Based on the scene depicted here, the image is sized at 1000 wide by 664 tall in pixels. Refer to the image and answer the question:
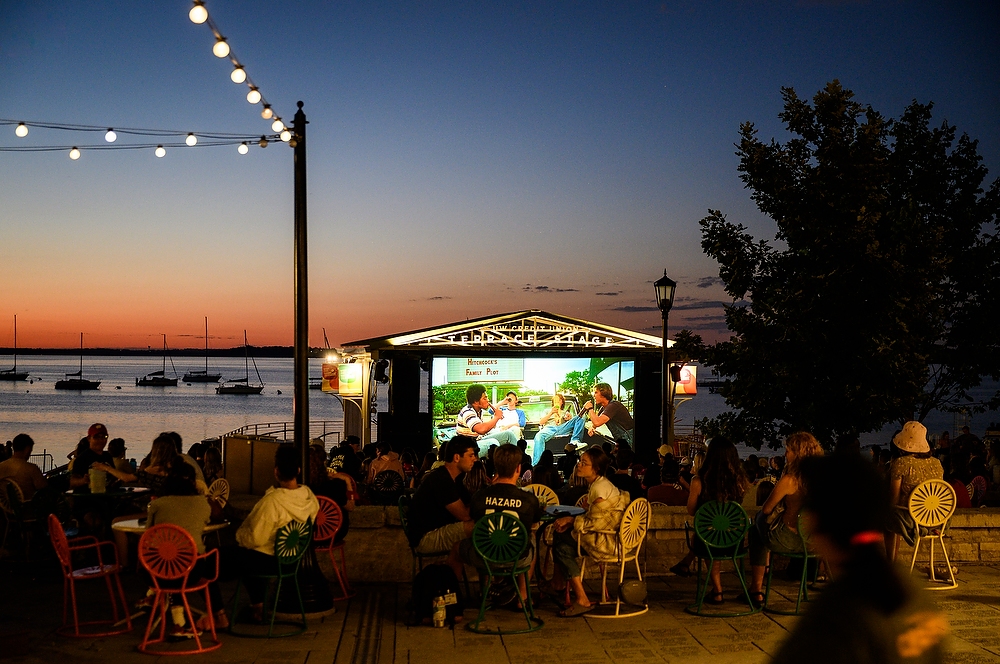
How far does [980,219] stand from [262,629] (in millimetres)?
14245

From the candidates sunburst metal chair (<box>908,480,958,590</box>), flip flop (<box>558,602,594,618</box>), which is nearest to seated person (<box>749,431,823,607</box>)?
sunburst metal chair (<box>908,480,958,590</box>)

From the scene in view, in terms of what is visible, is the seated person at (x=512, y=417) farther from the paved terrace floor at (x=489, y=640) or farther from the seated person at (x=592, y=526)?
the seated person at (x=592, y=526)

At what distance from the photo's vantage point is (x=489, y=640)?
Result: 21.4 ft

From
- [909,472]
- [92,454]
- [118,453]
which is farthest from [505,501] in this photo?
[118,453]

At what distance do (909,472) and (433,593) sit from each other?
442cm

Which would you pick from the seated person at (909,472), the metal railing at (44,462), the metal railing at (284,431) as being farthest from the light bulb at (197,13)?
the metal railing at (44,462)

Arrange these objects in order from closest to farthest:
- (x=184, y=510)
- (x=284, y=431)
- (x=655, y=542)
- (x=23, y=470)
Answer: (x=184, y=510) < (x=655, y=542) < (x=23, y=470) < (x=284, y=431)

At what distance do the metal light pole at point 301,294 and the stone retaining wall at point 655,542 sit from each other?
0.81 meters

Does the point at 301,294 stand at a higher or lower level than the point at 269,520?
higher

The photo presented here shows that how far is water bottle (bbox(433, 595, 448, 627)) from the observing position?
6.79m

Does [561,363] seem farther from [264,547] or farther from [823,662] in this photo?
[823,662]

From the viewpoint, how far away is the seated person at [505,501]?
6.77 metres

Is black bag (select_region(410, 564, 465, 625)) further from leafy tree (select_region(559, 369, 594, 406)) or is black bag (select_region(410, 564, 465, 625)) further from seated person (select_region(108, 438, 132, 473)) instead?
leafy tree (select_region(559, 369, 594, 406))

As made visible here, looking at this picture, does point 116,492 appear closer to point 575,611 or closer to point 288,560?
point 288,560
